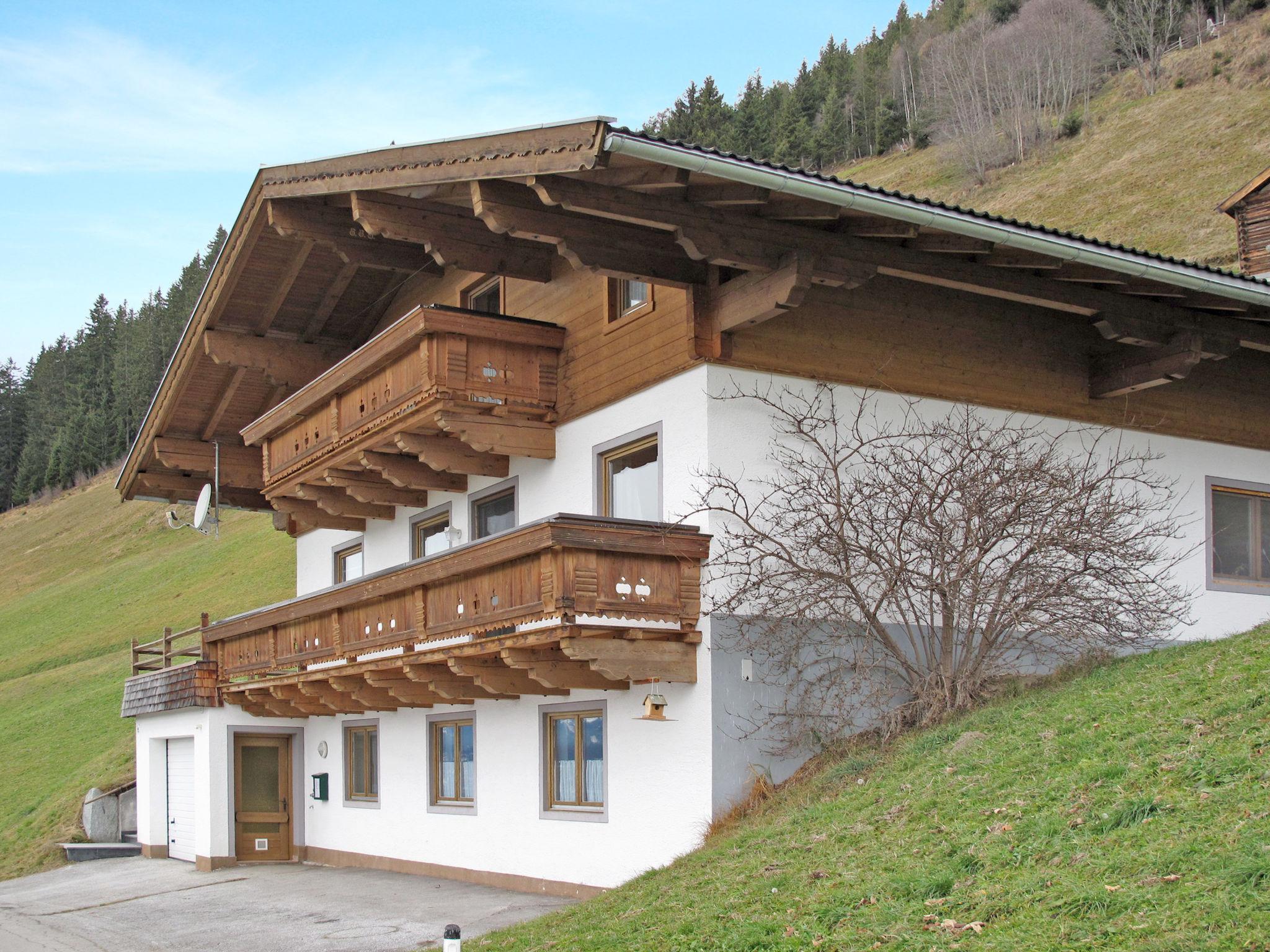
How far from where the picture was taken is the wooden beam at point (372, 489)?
1981cm

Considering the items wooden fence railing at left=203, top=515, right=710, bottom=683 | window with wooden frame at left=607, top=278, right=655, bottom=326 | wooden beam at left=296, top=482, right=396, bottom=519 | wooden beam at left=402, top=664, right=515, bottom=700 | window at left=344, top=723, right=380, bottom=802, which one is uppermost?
window with wooden frame at left=607, top=278, right=655, bottom=326

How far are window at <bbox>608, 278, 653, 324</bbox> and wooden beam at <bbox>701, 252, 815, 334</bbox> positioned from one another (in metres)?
1.46

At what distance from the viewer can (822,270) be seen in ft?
45.1

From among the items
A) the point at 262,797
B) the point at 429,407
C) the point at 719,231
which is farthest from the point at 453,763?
the point at 719,231

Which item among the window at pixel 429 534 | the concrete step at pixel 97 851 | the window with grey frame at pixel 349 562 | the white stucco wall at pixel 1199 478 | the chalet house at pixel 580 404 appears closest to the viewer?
the chalet house at pixel 580 404

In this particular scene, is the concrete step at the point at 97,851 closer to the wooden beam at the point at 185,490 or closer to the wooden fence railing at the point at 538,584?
the wooden beam at the point at 185,490

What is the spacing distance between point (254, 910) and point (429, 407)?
6707 mm

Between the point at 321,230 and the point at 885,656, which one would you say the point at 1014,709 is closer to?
the point at 885,656

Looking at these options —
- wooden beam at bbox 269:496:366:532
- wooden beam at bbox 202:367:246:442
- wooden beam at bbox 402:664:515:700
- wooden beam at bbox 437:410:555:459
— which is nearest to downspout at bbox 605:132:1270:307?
wooden beam at bbox 437:410:555:459

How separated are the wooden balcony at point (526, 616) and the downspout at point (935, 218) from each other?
361 cm

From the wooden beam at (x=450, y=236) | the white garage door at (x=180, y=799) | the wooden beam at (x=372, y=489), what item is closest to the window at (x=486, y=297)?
the wooden beam at (x=450, y=236)

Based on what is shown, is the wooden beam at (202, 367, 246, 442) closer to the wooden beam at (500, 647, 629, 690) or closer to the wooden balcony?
the wooden balcony

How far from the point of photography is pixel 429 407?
16281mm

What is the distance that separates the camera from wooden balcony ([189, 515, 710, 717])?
1344 centimetres
